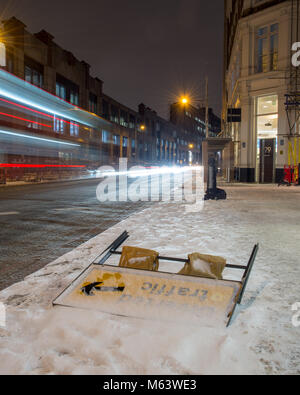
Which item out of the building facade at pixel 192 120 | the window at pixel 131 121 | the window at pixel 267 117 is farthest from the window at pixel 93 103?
the building facade at pixel 192 120

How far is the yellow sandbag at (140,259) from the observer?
11.5 feet

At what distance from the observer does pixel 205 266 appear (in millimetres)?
3334

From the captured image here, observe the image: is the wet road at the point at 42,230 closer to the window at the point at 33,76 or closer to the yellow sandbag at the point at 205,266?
the yellow sandbag at the point at 205,266

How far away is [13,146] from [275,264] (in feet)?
66.8

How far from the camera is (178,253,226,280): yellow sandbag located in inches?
129

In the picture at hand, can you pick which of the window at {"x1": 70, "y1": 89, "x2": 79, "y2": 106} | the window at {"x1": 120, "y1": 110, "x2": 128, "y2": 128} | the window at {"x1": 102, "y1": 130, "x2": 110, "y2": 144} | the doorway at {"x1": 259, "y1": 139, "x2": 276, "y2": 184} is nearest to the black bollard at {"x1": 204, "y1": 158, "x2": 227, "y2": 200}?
the doorway at {"x1": 259, "y1": 139, "x2": 276, "y2": 184}

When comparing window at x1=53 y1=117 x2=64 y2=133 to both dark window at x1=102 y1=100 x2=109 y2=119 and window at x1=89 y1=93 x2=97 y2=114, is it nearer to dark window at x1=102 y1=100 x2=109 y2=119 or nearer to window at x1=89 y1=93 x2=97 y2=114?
window at x1=89 y1=93 x2=97 y2=114

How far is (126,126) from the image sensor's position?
7119 cm

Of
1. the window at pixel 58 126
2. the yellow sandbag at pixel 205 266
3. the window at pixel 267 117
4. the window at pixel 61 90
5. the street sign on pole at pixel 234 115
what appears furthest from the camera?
the window at pixel 61 90

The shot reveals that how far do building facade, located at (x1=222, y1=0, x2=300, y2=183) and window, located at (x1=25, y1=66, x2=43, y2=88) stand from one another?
24.7m

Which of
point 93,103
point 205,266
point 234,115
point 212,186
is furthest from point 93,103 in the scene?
point 205,266

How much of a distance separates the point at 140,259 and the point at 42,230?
3.62 m

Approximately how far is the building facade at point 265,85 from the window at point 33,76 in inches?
973

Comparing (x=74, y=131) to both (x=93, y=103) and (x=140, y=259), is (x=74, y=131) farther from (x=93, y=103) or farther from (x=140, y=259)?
(x=140, y=259)
